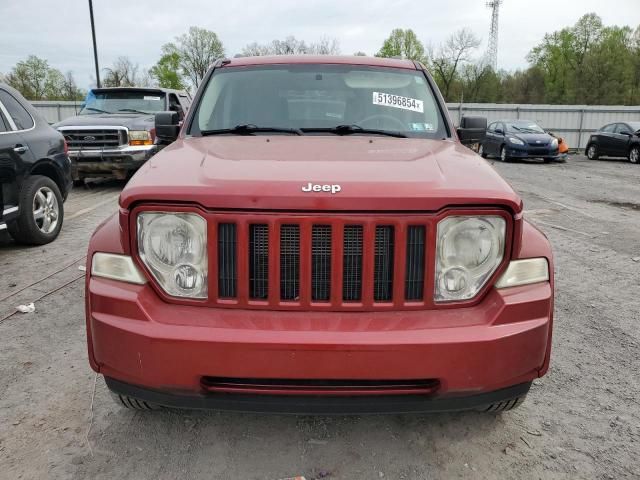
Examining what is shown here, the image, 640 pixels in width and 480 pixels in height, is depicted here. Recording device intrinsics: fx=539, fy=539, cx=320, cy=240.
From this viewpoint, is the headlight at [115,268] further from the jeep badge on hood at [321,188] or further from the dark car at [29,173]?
the dark car at [29,173]

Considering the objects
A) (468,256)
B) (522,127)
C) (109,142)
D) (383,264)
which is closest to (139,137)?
(109,142)

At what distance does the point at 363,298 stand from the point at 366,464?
2.64ft

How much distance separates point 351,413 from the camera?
2.09 metres

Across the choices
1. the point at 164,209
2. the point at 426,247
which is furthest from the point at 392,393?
the point at 164,209

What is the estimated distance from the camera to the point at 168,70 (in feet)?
200

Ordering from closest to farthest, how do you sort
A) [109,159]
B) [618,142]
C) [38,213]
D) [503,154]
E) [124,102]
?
[38,213], [109,159], [124,102], [503,154], [618,142]

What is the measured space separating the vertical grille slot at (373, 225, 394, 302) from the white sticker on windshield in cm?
165

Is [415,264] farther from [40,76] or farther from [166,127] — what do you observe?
[40,76]

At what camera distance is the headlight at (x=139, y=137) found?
10.3m

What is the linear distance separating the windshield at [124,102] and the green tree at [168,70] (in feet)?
169

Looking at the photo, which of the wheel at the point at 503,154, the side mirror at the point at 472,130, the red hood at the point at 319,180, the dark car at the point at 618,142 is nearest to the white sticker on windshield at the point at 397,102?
the side mirror at the point at 472,130

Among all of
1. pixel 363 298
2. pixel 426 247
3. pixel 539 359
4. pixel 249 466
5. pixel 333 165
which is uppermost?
pixel 333 165

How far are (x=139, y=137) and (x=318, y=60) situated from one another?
24.5 ft

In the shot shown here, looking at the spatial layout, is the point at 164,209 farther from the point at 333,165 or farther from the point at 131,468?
the point at 131,468
